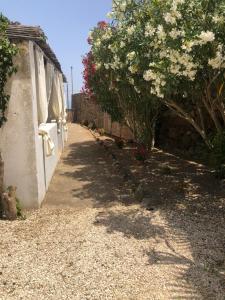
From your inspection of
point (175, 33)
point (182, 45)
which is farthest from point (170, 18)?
point (182, 45)

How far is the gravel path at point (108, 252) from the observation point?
419 centimetres

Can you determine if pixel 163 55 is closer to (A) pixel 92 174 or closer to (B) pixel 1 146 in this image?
(B) pixel 1 146

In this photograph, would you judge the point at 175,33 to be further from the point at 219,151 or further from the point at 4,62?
the point at 4,62

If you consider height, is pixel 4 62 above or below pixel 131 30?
below

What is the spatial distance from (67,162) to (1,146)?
4679 millimetres

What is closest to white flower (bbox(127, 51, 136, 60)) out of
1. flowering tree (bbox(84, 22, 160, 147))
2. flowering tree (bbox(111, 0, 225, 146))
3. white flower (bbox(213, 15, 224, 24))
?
flowering tree (bbox(111, 0, 225, 146))

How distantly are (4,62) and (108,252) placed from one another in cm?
363

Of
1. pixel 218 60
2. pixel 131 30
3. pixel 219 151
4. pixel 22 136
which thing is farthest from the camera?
pixel 219 151

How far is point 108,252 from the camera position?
16.9ft

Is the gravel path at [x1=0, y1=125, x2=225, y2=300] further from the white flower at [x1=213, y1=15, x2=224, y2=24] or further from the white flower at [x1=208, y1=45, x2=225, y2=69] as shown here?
the white flower at [x1=213, y1=15, x2=224, y2=24]

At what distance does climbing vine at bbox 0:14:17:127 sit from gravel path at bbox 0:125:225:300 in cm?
201

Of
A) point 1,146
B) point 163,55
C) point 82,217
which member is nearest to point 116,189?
point 82,217

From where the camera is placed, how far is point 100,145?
1484cm

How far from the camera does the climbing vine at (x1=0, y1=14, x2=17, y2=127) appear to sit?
20.2 ft
